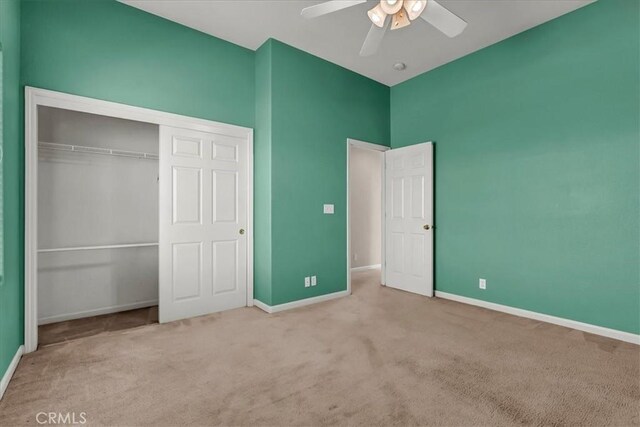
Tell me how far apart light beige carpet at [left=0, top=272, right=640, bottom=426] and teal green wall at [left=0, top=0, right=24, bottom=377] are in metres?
0.32

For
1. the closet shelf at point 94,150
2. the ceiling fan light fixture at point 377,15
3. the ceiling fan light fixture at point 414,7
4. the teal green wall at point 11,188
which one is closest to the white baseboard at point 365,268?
the closet shelf at point 94,150

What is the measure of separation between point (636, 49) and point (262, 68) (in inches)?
145

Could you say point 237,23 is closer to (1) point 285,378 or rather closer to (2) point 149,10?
(2) point 149,10

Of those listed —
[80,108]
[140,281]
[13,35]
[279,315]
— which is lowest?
[279,315]

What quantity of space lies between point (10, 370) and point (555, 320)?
4697 mm

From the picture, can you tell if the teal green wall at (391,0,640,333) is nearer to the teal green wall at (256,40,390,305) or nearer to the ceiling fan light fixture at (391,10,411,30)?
the teal green wall at (256,40,390,305)

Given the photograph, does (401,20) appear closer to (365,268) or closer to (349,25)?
(349,25)

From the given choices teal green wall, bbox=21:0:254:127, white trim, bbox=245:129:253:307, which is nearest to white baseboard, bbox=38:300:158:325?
white trim, bbox=245:129:253:307

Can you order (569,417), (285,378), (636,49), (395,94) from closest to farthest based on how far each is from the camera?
(569,417) → (285,378) → (636,49) → (395,94)

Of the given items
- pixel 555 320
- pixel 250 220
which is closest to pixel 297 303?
pixel 250 220

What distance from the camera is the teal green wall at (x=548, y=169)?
9.36 ft

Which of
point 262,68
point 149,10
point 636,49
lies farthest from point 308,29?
point 636,49

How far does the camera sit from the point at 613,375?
2199 millimetres

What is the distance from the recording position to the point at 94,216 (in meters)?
3.55
